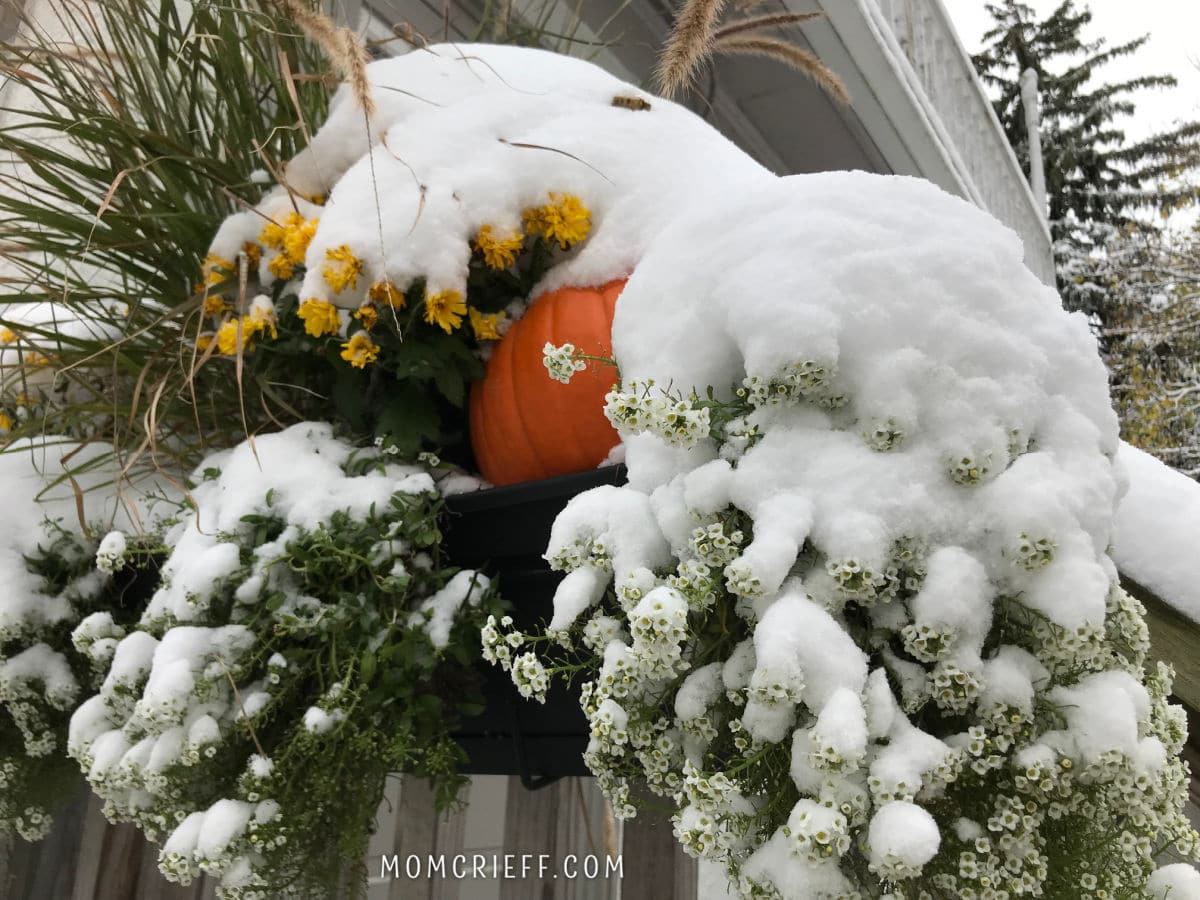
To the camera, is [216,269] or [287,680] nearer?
[287,680]

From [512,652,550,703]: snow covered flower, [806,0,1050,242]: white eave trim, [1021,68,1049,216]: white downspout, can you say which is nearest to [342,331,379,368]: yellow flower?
[512,652,550,703]: snow covered flower

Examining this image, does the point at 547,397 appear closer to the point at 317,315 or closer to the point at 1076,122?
the point at 317,315

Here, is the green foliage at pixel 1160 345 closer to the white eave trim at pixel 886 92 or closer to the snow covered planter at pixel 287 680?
the white eave trim at pixel 886 92

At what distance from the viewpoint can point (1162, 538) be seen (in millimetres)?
724

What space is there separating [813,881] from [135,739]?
673 millimetres

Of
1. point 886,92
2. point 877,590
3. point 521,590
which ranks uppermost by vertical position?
point 886,92

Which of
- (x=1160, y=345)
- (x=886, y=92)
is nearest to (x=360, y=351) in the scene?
(x=886, y=92)

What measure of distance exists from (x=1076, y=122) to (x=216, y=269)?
1252 centimetres

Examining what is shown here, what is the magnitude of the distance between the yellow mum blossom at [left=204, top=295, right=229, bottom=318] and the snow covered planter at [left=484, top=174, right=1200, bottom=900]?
24.0 inches

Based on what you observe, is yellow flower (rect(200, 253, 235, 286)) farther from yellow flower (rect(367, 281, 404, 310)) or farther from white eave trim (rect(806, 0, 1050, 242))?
white eave trim (rect(806, 0, 1050, 242))

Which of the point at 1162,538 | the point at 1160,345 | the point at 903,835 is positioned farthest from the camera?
the point at 1160,345

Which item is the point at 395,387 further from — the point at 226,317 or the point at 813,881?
the point at 813,881

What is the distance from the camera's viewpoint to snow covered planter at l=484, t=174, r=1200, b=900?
486mm

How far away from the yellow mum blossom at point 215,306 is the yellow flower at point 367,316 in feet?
0.73
